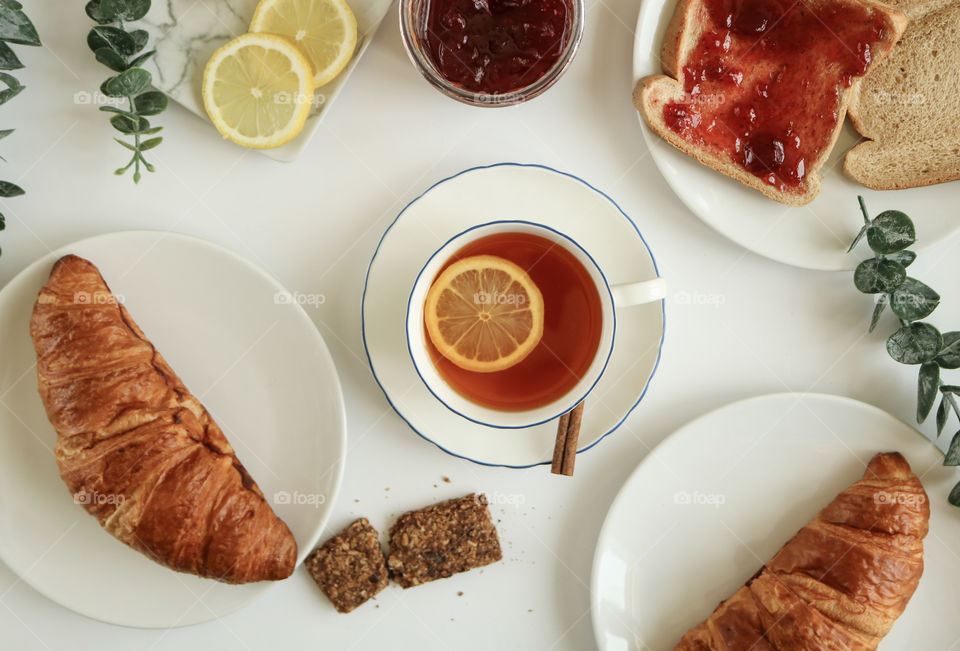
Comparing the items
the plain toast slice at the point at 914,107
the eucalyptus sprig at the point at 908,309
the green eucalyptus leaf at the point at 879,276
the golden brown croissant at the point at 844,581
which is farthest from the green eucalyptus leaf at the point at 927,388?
the plain toast slice at the point at 914,107

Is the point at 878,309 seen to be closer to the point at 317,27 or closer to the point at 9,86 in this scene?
the point at 317,27

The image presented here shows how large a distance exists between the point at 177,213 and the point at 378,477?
2.77 feet

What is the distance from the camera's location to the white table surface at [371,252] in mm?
1663

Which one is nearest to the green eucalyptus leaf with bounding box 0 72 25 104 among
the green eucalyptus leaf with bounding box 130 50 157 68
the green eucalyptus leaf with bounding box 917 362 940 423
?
the green eucalyptus leaf with bounding box 130 50 157 68

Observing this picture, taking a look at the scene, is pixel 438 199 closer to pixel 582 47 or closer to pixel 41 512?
pixel 582 47

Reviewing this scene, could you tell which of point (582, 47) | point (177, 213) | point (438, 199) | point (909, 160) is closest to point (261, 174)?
point (177, 213)

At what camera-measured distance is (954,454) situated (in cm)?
165

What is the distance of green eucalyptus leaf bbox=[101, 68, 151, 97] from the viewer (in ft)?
4.92

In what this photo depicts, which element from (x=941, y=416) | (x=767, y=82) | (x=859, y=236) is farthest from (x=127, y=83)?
(x=941, y=416)

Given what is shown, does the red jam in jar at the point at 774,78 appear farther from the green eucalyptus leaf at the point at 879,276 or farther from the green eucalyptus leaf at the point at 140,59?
the green eucalyptus leaf at the point at 140,59

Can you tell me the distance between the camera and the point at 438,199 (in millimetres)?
1571

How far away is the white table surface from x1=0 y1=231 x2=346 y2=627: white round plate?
5.0 inches

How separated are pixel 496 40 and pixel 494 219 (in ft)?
1.30

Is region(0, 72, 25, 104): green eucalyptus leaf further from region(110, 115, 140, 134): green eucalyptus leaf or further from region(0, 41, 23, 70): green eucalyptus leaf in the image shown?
region(110, 115, 140, 134): green eucalyptus leaf
